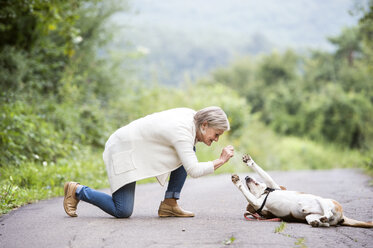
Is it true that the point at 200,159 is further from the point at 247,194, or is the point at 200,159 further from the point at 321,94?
the point at 321,94

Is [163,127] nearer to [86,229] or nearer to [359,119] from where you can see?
[86,229]

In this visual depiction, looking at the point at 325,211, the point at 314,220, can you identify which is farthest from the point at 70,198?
the point at 325,211

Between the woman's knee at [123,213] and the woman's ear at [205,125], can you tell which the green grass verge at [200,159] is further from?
the woman's ear at [205,125]

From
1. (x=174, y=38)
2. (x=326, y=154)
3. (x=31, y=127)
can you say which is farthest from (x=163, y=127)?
(x=174, y=38)

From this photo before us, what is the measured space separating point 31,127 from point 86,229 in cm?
535

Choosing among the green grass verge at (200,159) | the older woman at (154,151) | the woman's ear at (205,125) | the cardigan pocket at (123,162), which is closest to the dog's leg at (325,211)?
the older woman at (154,151)

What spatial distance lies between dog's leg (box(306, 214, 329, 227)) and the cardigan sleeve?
1097mm

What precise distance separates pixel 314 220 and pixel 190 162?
1360 millimetres

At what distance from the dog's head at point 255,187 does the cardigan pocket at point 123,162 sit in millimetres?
1317

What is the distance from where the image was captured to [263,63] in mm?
42906

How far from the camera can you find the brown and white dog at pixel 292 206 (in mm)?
4574

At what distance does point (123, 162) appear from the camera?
4770 millimetres

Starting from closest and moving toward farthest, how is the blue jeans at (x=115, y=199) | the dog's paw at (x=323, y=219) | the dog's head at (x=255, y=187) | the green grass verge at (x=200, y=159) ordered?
1. the dog's paw at (x=323, y=219)
2. the blue jeans at (x=115, y=199)
3. the dog's head at (x=255, y=187)
4. the green grass verge at (x=200, y=159)

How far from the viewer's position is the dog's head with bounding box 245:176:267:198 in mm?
5086
